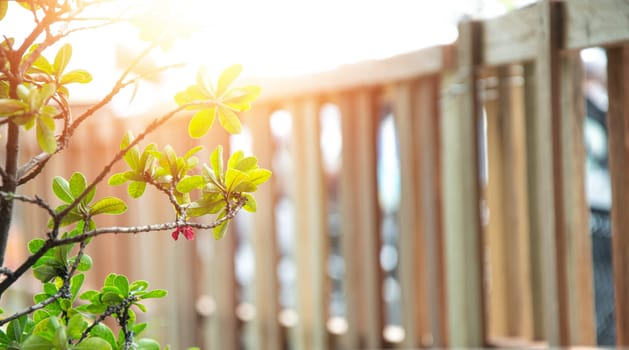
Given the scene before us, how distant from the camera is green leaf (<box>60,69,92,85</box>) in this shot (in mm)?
798

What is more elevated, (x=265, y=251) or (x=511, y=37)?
(x=511, y=37)

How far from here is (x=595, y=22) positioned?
1.65 metres

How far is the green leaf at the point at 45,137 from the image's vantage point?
669 millimetres

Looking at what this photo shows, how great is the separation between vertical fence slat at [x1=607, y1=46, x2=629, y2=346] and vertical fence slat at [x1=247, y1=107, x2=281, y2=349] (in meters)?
1.45

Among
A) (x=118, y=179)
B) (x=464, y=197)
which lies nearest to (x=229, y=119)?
(x=118, y=179)

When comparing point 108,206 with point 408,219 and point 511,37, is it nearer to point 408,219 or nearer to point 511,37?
point 511,37

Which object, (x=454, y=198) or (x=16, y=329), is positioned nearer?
(x=16, y=329)

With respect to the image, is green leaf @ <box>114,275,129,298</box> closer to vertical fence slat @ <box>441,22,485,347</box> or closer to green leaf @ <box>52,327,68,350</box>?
green leaf @ <box>52,327,68,350</box>

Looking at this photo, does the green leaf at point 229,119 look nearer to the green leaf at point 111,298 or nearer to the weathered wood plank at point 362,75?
the green leaf at point 111,298

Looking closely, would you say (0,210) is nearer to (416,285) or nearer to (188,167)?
(188,167)

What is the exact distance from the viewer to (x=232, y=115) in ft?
2.68

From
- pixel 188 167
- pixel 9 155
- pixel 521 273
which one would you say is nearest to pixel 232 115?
pixel 188 167

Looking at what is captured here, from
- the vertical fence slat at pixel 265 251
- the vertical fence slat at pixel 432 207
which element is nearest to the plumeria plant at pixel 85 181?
the vertical fence slat at pixel 432 207

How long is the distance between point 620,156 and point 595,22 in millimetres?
306
